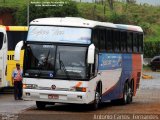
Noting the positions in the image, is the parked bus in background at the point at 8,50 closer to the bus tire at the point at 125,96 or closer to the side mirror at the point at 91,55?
the bus tire at the point at 125,96

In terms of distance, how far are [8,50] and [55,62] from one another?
11.5 metres

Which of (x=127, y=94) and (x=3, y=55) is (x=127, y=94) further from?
(x=3, y=55)

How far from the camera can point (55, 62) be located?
22141 millimetres

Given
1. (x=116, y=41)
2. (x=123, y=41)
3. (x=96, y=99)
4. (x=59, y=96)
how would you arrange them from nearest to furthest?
(x=59, y=96) → (x=96, y=99) → (x=116, y=41) → (x=123, y=41)

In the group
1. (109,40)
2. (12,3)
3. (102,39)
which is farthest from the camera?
(12,3)

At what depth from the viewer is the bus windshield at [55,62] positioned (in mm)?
21969

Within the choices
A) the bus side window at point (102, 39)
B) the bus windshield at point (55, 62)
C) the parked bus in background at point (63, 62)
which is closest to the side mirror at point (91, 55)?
the parked bus in background at point (63, 62)

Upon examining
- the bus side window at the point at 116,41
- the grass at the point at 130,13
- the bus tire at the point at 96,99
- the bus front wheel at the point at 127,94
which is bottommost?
the grass at the point at 130,13

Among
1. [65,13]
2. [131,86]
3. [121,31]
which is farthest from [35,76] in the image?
[65,13]

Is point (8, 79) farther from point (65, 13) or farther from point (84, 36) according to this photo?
point (65, 13)

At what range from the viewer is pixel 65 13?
7438 cm

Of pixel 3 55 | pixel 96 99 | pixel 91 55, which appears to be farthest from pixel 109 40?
pixel 3 55

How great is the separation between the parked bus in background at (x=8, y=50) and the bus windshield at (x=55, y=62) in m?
8.47

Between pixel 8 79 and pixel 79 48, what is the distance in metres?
10.9
